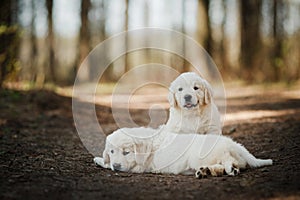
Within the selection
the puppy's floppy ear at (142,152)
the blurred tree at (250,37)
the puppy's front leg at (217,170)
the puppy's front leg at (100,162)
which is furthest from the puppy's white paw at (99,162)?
the blurred tree at (250,37)

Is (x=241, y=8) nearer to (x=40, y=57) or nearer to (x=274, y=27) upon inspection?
(x=274, y=27)

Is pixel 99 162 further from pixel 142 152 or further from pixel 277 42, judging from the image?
pixel 277 42

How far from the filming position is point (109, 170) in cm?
518

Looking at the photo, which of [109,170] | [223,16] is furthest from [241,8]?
[109,170]

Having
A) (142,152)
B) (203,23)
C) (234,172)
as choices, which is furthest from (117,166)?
(203,23)

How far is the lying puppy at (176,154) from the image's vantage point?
473 cm

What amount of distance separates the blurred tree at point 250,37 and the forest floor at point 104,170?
10.4 m

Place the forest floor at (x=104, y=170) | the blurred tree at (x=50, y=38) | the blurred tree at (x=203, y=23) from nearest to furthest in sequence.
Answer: the forest floor at (x=104, y=170) → the blurred tree at (x=50, y=38) → the blurred tree at (x=203, y=23)

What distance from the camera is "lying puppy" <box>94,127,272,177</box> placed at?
4.73 m

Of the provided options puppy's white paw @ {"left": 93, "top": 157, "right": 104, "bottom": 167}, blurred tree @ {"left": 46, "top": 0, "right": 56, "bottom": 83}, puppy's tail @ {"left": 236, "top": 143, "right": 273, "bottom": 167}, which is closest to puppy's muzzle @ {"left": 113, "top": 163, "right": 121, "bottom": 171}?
puppy's white paw @ {"left": 93, "top": 157, "right": 104, "bottom": 167}

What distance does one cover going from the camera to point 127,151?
16.2ft

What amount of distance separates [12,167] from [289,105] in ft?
27.6

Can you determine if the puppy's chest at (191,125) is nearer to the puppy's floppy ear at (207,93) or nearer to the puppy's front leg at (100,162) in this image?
the puppy's floppy ear at (207,93)

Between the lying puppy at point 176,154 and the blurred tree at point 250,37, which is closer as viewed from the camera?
the lying puppy at point 176,154
